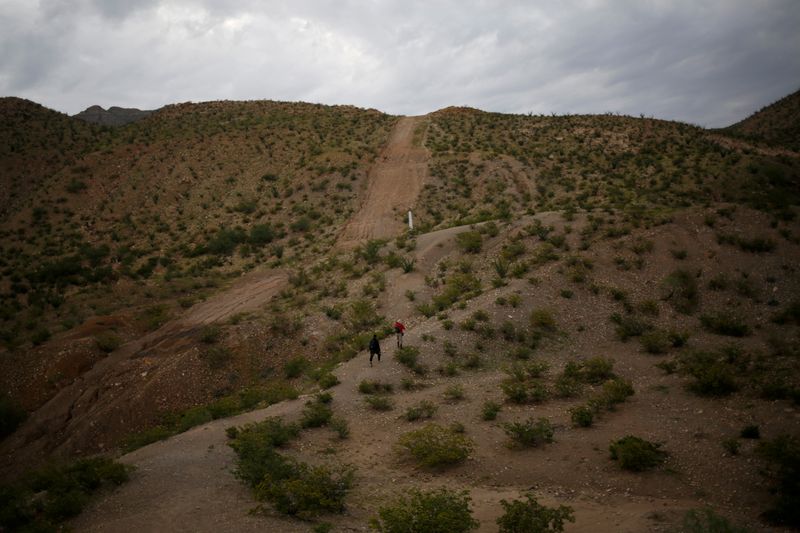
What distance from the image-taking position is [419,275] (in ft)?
78.8

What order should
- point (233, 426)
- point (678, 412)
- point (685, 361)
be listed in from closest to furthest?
point (678, 412) → point (233, 426) → point (685, 361)

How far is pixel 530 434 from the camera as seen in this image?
11.8m

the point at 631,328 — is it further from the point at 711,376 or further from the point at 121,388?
the point at 121,388

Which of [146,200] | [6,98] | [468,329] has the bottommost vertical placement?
[468,329]

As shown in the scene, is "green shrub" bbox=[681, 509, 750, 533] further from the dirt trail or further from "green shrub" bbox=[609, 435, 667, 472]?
the dirt trail

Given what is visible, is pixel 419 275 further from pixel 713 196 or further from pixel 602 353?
pixel 713 196

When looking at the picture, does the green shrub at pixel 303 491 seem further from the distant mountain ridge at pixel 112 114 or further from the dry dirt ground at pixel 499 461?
the distant mountain ridge at pixel 112 114

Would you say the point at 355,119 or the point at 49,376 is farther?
the point at 355,119

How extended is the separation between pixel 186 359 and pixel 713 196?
106 feet

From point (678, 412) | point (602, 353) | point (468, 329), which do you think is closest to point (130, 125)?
point (468, 329)

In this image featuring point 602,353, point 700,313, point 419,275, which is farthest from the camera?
point 419,275

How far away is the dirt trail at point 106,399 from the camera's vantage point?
15891 millimetres

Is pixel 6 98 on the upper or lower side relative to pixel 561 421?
upper

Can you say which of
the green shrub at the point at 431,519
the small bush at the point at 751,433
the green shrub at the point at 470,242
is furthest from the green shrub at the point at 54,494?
the green shrub at the point at 470,242
